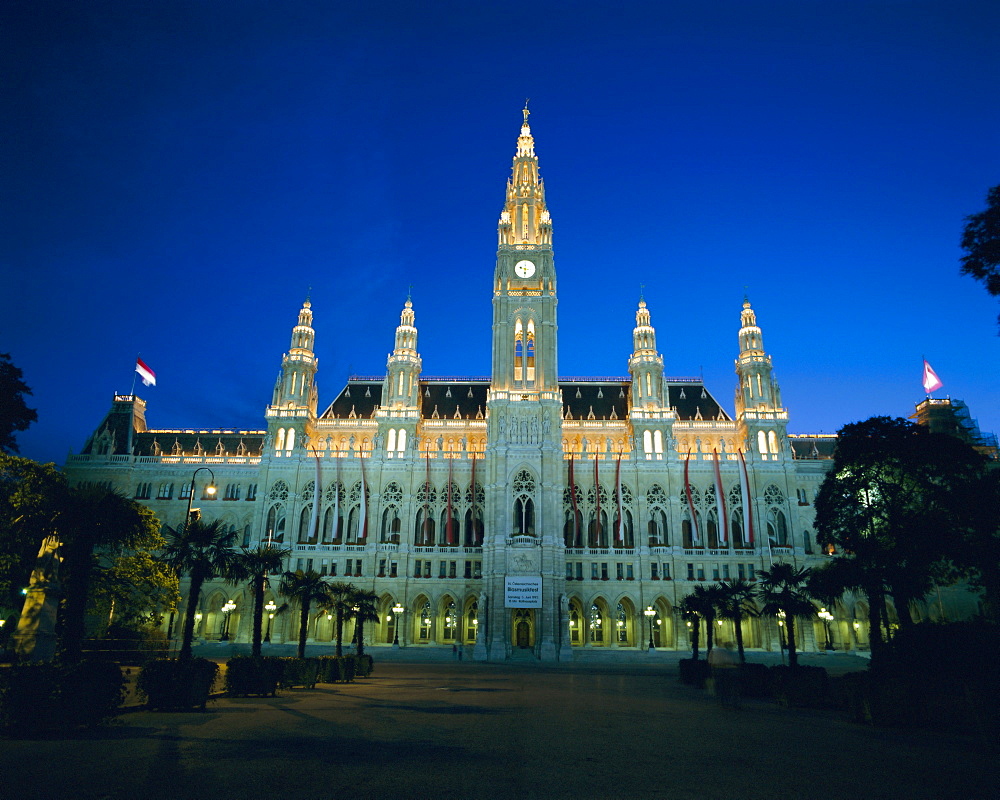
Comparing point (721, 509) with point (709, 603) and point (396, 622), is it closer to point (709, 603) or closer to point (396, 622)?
point (709, 603)

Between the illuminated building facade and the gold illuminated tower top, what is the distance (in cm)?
28

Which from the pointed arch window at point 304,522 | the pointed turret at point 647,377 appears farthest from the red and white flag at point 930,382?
the pointed arch window at point 304,522

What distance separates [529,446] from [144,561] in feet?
152

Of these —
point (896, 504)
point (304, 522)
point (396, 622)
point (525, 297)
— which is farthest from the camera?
point (525, 297)

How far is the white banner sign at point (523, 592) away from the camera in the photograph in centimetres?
6644

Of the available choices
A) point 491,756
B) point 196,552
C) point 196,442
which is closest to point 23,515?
point 196,552

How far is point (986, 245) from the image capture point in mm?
22172

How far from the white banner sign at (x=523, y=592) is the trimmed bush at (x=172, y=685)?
1914 inches

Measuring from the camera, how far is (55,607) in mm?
23297

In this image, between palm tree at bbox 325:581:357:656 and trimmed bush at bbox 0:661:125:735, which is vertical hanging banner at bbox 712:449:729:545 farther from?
trimmed bush at bbox 0:661:125:735

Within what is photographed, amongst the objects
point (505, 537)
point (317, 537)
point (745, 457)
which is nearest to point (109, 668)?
point (505, 537)

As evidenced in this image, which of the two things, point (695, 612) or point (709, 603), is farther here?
point (695, 612)

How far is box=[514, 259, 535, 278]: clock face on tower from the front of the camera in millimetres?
82312

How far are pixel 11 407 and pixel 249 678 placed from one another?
90.8ft
